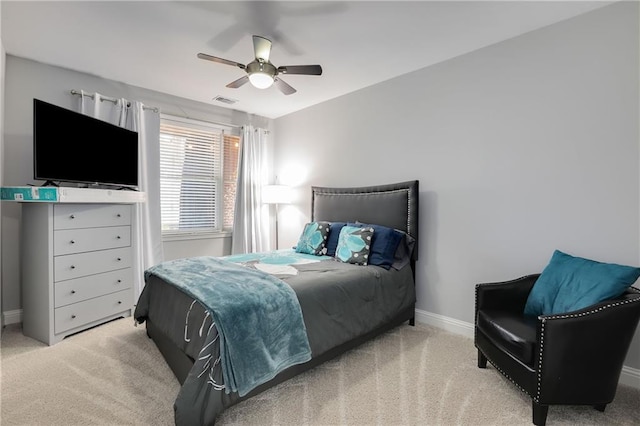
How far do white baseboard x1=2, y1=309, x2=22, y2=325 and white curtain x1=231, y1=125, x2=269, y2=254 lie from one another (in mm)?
2300

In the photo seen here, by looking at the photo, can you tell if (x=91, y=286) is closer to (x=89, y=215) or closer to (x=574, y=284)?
(x=89, y=215)

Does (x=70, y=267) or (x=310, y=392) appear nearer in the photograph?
(x=310, y=392)

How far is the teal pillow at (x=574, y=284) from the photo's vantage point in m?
1.73

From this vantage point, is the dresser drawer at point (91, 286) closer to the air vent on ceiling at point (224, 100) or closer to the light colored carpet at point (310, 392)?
the light colored carpet at point (310, 392)

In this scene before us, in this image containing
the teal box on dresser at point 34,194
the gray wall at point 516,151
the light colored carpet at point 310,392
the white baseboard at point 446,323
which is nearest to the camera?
the light colored carpet at point 310,392

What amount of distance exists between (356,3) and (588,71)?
5.71ft

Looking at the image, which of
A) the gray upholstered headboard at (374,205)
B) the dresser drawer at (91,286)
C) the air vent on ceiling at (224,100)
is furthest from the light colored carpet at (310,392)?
the air vent on ceiling at (224,100)

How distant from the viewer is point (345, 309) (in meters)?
2.33

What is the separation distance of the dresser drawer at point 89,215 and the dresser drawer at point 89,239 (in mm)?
49

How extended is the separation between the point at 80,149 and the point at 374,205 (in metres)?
2.94

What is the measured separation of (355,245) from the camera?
9.78ft

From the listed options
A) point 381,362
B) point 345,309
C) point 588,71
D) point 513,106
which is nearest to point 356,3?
point 513,106

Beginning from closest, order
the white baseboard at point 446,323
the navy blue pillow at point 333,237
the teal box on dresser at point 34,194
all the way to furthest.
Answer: the teal box on dresser at point 34,194 < the white baseboard at point 446,323 < the navy blue pillow at point 333,237

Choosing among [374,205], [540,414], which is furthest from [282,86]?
[540,414]
